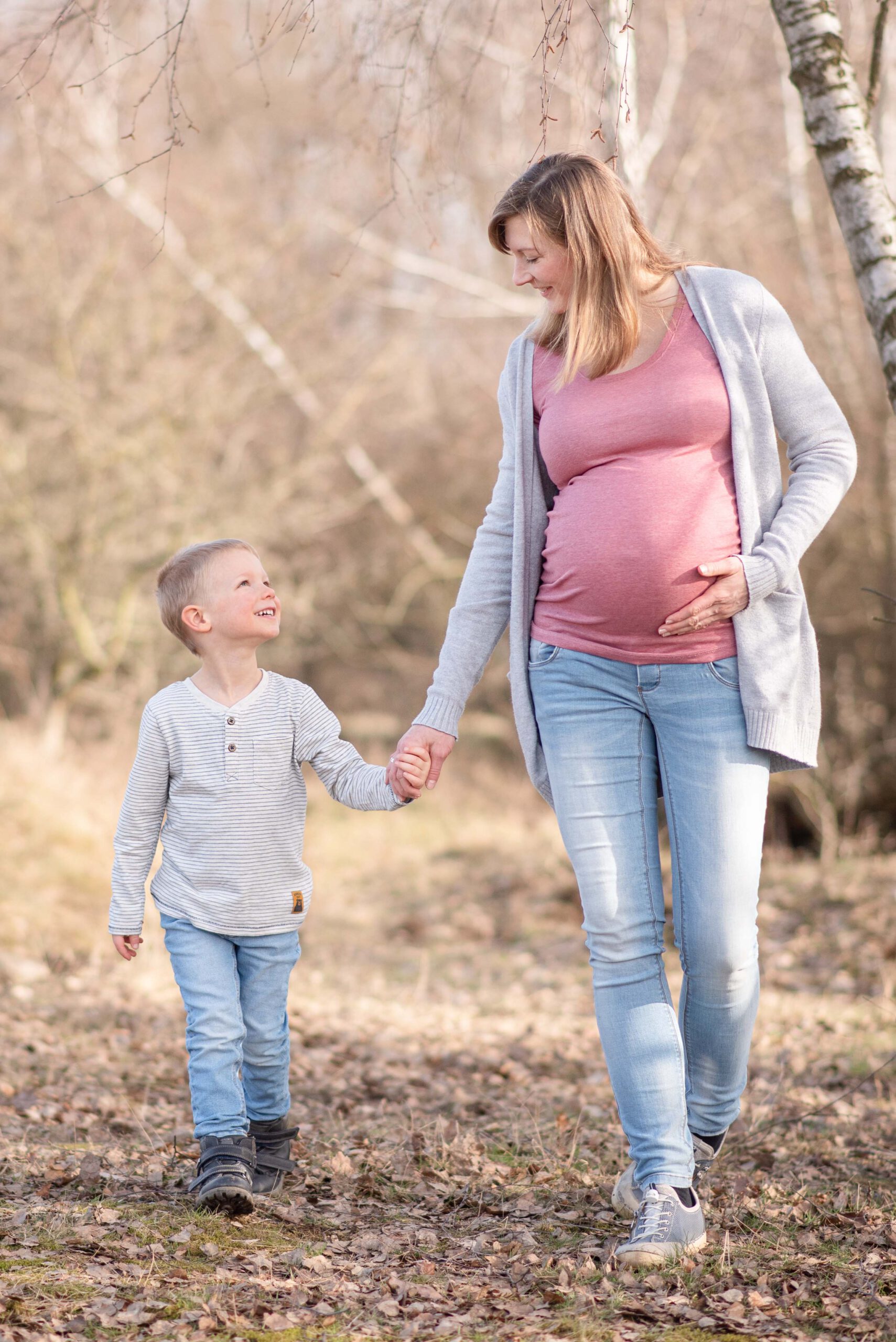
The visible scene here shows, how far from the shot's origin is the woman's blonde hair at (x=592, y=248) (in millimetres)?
2656

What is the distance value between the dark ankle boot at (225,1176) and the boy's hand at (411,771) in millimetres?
928

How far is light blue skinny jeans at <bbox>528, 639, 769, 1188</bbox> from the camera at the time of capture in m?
2.67

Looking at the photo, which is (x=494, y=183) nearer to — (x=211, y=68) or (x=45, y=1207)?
(x=211, y=68)

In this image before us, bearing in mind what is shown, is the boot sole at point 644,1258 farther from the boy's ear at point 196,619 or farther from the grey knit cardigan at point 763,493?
the boy's ear at point 196,619

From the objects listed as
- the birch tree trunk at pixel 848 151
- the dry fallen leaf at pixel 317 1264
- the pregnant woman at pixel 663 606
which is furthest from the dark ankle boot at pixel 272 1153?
the birch tree trunk at pixel 848 151

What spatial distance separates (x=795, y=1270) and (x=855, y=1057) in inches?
95.8

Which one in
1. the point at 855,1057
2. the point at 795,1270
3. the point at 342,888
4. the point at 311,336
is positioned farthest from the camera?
the point at 311,336

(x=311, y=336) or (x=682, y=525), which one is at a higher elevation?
(x=311, y=336)

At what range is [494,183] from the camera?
11.3 metres

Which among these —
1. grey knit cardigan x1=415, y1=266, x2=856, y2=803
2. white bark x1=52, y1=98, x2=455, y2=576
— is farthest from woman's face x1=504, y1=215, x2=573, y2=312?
white bark x1=52, y1=98, x2=455, y2=576

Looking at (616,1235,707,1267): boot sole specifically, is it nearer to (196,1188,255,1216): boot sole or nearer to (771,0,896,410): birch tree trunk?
(196,1188,255,1216): boot sole

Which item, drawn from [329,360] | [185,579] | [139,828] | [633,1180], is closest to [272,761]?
[139,828]

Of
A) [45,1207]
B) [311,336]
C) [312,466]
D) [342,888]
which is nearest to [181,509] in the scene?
[312,466]

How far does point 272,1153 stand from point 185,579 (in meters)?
1.49
